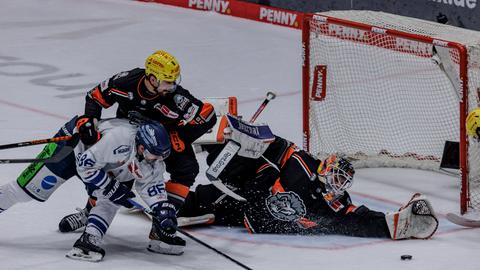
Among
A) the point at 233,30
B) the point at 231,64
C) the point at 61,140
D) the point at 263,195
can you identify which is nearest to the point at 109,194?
the point at 61,140

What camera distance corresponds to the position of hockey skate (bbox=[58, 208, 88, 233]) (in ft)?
21.8

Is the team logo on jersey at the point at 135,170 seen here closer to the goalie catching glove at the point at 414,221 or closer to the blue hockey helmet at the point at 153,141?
the blue hockey helmet at the point at 153,141

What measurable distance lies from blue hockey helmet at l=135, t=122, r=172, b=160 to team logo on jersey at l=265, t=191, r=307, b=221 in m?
0.86

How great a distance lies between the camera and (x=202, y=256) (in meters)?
6.45

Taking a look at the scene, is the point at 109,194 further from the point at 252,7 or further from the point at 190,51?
the point at 252,7

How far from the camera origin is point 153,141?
6.03m

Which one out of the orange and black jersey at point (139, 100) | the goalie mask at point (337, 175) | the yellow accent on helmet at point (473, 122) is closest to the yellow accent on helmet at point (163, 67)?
the orange and black jersey at point (139, 100)

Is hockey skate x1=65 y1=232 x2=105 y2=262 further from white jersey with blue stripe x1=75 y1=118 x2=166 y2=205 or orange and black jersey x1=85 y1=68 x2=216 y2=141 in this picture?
orange and black jersey x1=85 y1=68 x2=216 y2=141

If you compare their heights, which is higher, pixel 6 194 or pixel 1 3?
pixel 1 3

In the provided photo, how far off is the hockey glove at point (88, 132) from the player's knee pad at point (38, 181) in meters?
0.26

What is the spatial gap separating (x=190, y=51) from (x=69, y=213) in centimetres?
433

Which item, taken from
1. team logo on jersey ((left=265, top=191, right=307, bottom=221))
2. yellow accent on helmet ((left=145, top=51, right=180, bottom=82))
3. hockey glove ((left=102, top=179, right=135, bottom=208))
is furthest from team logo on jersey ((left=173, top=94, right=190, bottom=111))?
team logo on jersey ((left=265, top=191, right=307, bottom=221))

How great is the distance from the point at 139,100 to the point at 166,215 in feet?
2.23

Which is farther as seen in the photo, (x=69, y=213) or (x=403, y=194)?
(x=403, y=194)
